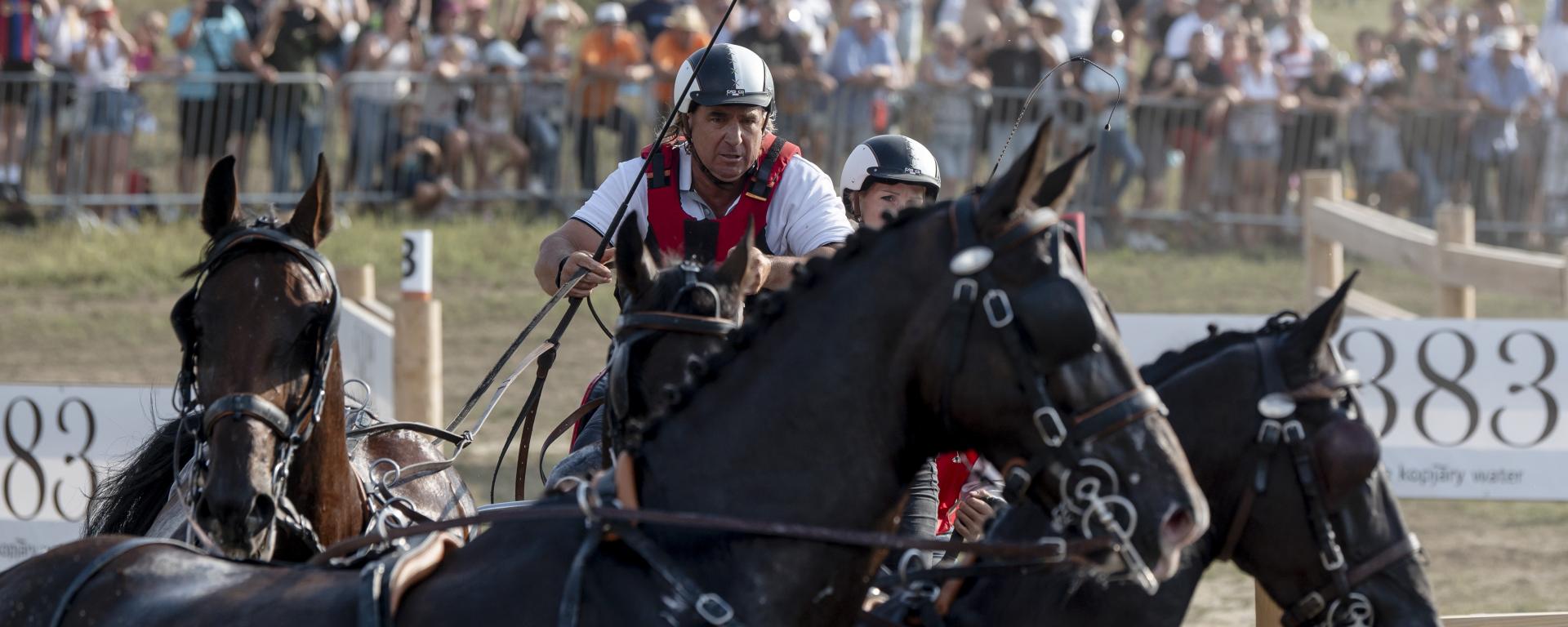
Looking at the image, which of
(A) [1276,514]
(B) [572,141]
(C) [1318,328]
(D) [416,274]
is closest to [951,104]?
(B) [572,141]

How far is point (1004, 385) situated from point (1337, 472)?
4.78 ft

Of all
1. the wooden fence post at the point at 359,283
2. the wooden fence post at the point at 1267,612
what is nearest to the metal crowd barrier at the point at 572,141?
the wooden fence post at the point at 359,283

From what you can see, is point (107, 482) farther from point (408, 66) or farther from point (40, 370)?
point (408, 66)

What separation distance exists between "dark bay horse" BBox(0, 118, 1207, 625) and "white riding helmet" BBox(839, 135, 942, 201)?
261 centimetres

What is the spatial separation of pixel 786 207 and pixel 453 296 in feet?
34.5

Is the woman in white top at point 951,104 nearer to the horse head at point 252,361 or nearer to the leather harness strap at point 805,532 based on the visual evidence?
the horse head at point 252,361

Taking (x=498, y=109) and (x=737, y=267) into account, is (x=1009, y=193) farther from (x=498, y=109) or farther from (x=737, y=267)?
(x=498, y=109)

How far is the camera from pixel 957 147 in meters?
16.8

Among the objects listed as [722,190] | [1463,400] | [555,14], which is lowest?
[1463,400]

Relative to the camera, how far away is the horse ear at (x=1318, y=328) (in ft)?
14.6

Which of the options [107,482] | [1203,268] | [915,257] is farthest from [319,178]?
[1203,268]

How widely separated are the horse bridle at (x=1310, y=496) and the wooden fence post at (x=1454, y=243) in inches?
271

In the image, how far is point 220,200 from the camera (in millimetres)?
5070

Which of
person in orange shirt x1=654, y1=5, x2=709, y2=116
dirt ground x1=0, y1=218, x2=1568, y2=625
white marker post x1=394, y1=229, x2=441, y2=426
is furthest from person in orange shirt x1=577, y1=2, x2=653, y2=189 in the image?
white marker post x1=394, y1=229, x2=441, y2=426
